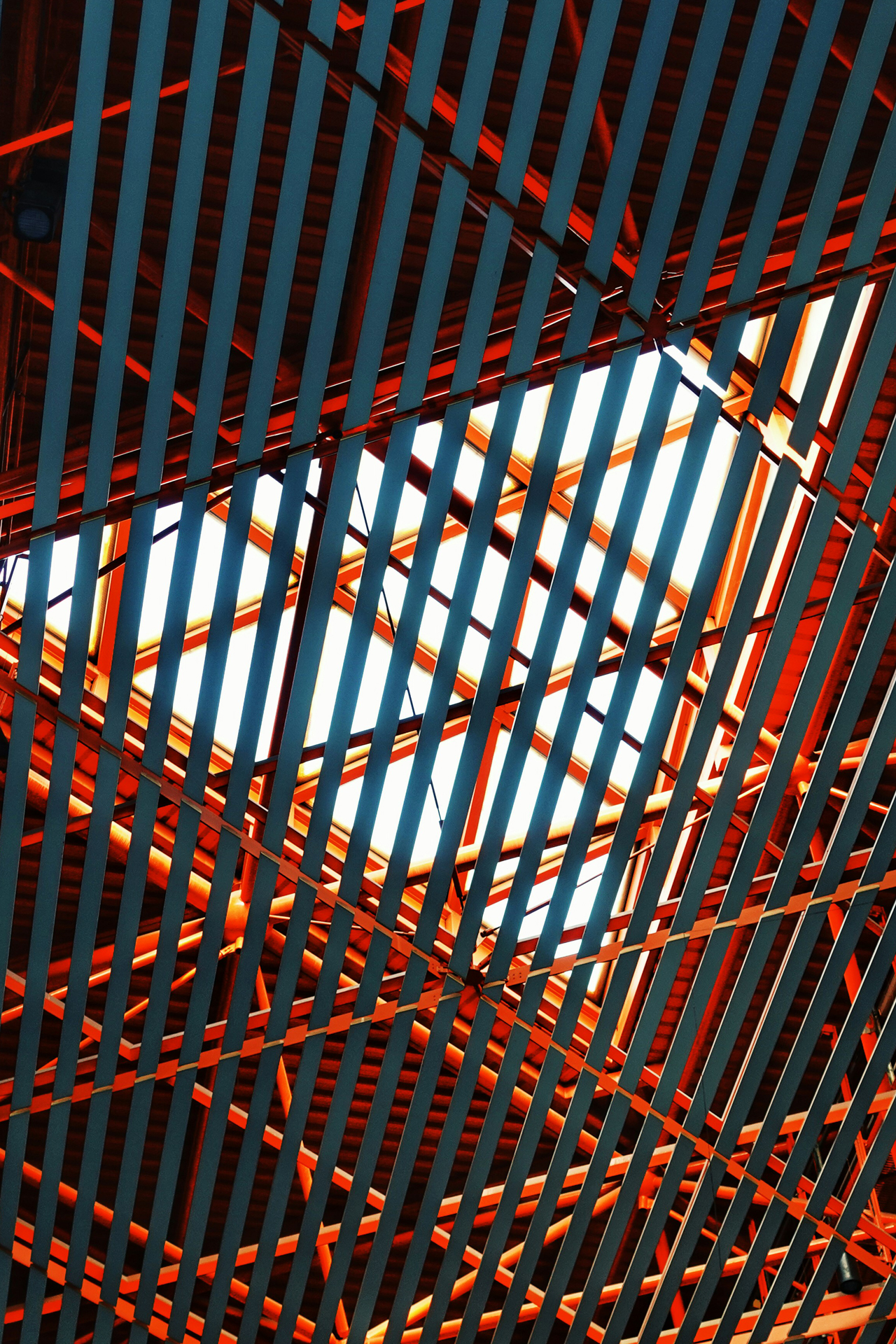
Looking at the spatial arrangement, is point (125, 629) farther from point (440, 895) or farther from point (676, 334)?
point (676, 334)

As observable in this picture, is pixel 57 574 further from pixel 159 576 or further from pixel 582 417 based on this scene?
pixel 582 417

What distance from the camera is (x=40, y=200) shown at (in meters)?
8.62

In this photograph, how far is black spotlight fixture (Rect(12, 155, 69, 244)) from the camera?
8.45m

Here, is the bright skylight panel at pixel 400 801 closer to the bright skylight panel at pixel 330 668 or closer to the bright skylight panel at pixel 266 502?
the bright skylight panel at pixel 330 668

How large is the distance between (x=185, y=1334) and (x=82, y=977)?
2.97 m

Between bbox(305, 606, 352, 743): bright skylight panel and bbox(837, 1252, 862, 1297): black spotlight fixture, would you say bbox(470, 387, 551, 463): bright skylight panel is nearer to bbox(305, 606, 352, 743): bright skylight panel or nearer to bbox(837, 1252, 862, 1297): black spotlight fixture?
bbox(305, 606, 352, 743): bright skylight panel

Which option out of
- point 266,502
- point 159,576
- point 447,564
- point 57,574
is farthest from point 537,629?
point 57,574

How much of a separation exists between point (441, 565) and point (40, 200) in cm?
493

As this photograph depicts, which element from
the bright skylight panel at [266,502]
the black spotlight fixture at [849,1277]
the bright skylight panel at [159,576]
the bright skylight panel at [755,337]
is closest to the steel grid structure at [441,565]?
the bright skylight panel at [755,337]

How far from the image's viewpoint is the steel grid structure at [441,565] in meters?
7.18

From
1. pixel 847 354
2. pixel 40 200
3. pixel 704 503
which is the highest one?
pixel 847 354

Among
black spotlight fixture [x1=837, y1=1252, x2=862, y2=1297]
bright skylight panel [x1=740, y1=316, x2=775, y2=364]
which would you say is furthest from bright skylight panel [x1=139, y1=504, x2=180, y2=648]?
black spotlight fixture [x1=837, y1=1252, x2=862, y2=1297]

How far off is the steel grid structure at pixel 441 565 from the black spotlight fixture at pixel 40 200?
23 centimetres

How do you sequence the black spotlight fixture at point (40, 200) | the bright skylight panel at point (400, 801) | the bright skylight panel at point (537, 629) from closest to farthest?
the black spotlight fixture at point (40, 200), the bright skylight panel at point (537, 629), the bright skylight panel at point (400, 801)
